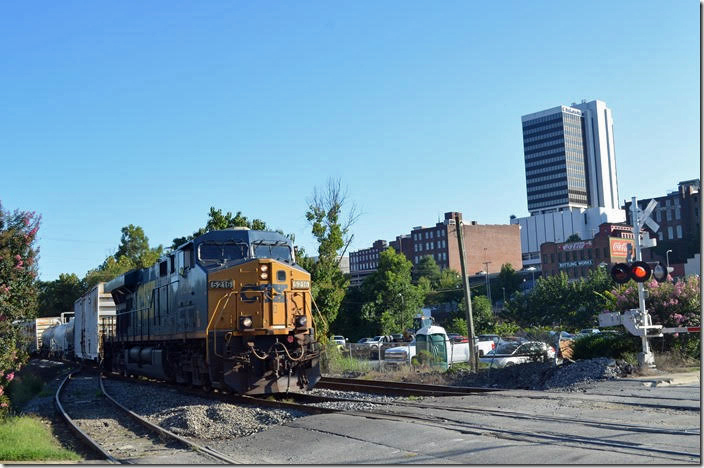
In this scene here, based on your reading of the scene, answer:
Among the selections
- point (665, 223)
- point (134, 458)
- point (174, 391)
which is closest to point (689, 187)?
point (665, 223)

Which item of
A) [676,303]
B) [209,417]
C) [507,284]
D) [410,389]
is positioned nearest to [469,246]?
[507,284]

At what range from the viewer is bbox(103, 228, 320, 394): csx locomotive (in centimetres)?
1577

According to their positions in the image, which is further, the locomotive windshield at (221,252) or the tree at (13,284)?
the locomotive windshield at (221,252)

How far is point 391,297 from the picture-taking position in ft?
208

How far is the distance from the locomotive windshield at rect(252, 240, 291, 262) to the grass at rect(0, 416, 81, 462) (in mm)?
6388

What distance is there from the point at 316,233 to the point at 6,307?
62.8 ft

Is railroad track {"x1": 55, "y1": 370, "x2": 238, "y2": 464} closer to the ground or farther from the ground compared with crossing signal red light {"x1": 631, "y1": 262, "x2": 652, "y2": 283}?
closer to the ground

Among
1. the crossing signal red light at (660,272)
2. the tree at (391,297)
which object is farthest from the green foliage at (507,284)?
the crossing signal red light at (660,272)

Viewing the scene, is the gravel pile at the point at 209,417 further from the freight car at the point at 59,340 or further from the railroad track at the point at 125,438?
the freight car at the point at 59,340

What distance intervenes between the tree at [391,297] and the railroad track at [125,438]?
4165 cm

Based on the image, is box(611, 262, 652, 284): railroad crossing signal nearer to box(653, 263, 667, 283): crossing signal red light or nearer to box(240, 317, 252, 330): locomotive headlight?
box(653, 263, 667, 283): crossing signal red light

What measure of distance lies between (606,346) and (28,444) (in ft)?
50.0

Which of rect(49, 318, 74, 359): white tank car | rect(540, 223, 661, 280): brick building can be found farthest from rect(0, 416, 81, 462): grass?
rect(540, 223, 661, 280): brick building

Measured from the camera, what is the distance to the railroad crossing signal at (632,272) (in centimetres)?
1694
